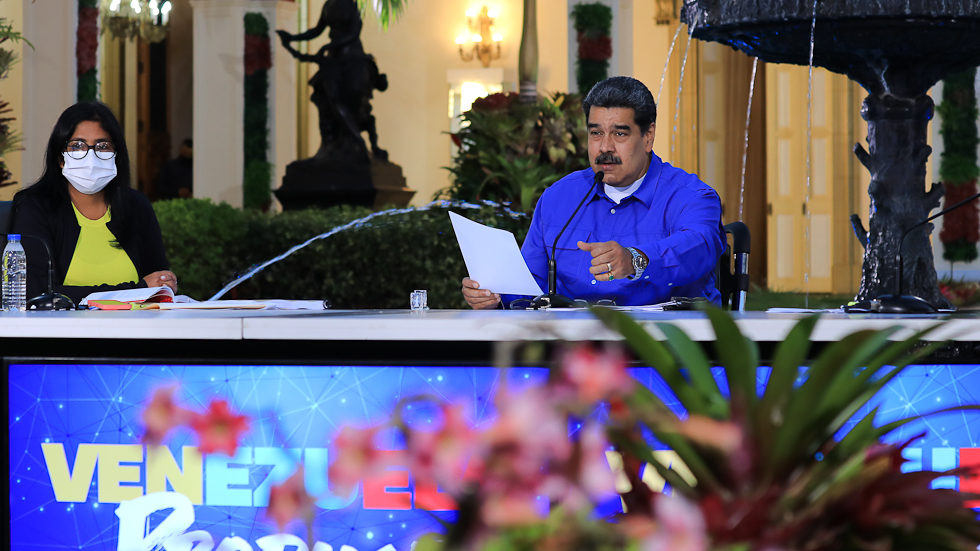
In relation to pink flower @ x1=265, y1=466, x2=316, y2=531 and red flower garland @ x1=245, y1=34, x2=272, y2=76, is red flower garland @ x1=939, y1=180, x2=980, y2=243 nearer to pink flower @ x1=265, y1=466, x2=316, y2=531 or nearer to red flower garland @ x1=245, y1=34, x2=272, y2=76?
red flower garland @ x1=245, y1=34, x2=272, y2=76

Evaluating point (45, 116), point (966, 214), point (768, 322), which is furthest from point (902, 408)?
point (45, 116)

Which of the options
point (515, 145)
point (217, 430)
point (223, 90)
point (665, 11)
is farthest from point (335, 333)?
point (665, 11)

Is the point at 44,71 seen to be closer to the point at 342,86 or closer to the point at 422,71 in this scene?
the point at 342,86

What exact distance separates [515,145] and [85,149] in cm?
445

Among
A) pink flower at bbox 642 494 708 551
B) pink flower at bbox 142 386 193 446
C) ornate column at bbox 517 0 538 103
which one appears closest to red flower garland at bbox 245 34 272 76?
ornate column at bbox 517 0 538 103

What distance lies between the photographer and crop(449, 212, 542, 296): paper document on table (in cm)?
243

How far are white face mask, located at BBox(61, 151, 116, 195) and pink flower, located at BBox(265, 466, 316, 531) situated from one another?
268 centimetres

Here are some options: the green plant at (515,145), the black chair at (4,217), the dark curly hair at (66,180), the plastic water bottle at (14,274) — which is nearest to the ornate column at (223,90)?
the green plant at (515,145)

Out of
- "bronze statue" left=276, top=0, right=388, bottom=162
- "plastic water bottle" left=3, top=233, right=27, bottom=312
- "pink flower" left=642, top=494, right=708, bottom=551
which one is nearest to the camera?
"pink flower" left=642, top=494, right=708, bottom=551

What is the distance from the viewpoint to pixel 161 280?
3.04m

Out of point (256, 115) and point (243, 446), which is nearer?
point (243, 446)

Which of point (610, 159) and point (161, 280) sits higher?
point (610, 159)

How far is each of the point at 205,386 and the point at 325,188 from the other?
6.33 meters

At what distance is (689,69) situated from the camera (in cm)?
1155
